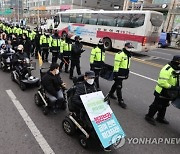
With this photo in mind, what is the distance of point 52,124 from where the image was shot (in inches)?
179

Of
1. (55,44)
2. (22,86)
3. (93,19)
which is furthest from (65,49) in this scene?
(93,19)

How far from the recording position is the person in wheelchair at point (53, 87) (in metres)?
4.80

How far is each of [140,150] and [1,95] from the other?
450cm

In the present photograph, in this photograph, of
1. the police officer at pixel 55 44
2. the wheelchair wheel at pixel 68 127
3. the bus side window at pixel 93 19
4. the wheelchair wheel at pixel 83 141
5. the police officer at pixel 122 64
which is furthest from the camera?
the bus side window at pixel 93 19

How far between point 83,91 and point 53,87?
51.7 inches

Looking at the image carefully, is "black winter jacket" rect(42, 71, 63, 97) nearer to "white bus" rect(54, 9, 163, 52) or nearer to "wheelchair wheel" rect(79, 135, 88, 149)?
"wheelchair wheel" rect(79, 135, 88, 149)

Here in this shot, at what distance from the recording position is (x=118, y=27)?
15.0 meters

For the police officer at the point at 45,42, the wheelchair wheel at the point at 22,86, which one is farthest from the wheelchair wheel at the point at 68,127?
the police officer at the point at 45,42

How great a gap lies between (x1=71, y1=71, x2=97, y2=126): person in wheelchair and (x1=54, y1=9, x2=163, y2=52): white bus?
10.5 meters

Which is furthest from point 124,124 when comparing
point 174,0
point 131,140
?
point 174,0

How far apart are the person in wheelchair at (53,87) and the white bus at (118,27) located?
32.6 ft
